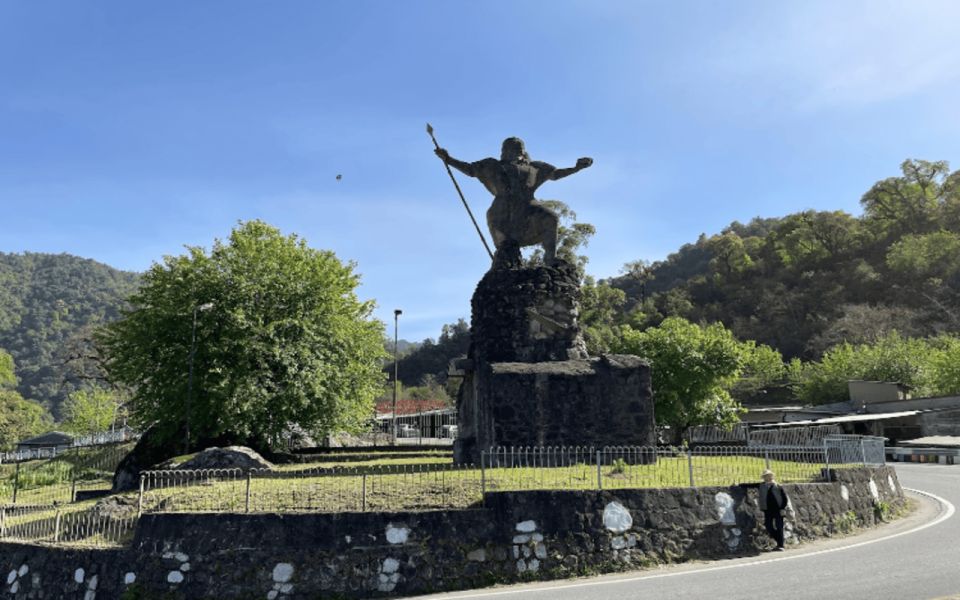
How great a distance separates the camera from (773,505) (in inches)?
480

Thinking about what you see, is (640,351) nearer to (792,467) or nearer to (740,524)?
(792,467)

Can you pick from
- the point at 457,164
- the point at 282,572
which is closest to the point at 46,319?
the point at 457,164

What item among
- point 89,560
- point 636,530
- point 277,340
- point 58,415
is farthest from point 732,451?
point 58,415

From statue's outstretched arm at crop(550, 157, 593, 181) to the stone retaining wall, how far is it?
12.3m

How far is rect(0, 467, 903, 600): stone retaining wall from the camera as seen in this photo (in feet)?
34.7

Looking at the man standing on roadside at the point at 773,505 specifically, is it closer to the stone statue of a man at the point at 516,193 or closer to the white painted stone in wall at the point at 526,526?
the white painted stone in wall at the point at 526,526

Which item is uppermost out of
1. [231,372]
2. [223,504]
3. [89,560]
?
[231,372]

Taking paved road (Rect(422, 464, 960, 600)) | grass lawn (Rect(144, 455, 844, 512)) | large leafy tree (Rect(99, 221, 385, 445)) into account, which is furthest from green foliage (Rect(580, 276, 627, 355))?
paved road (Rect(422, 464, 960, 600))

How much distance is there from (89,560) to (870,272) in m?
87.6

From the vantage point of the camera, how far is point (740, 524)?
40.7 feet

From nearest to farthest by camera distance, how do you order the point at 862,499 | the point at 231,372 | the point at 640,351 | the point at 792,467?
1. the point at 862,499
2. the point at 792,467
3. the point at 231,372
4. the point at 640,351

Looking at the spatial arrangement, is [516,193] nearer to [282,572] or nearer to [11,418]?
[282,572]

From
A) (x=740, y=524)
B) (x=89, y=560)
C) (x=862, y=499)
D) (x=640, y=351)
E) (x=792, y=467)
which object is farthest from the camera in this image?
(x=640, y=351)

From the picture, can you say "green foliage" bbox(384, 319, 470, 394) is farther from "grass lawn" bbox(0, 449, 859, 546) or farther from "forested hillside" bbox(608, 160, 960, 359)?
"grass lawn" bbox(0, 449, 859, 546)
